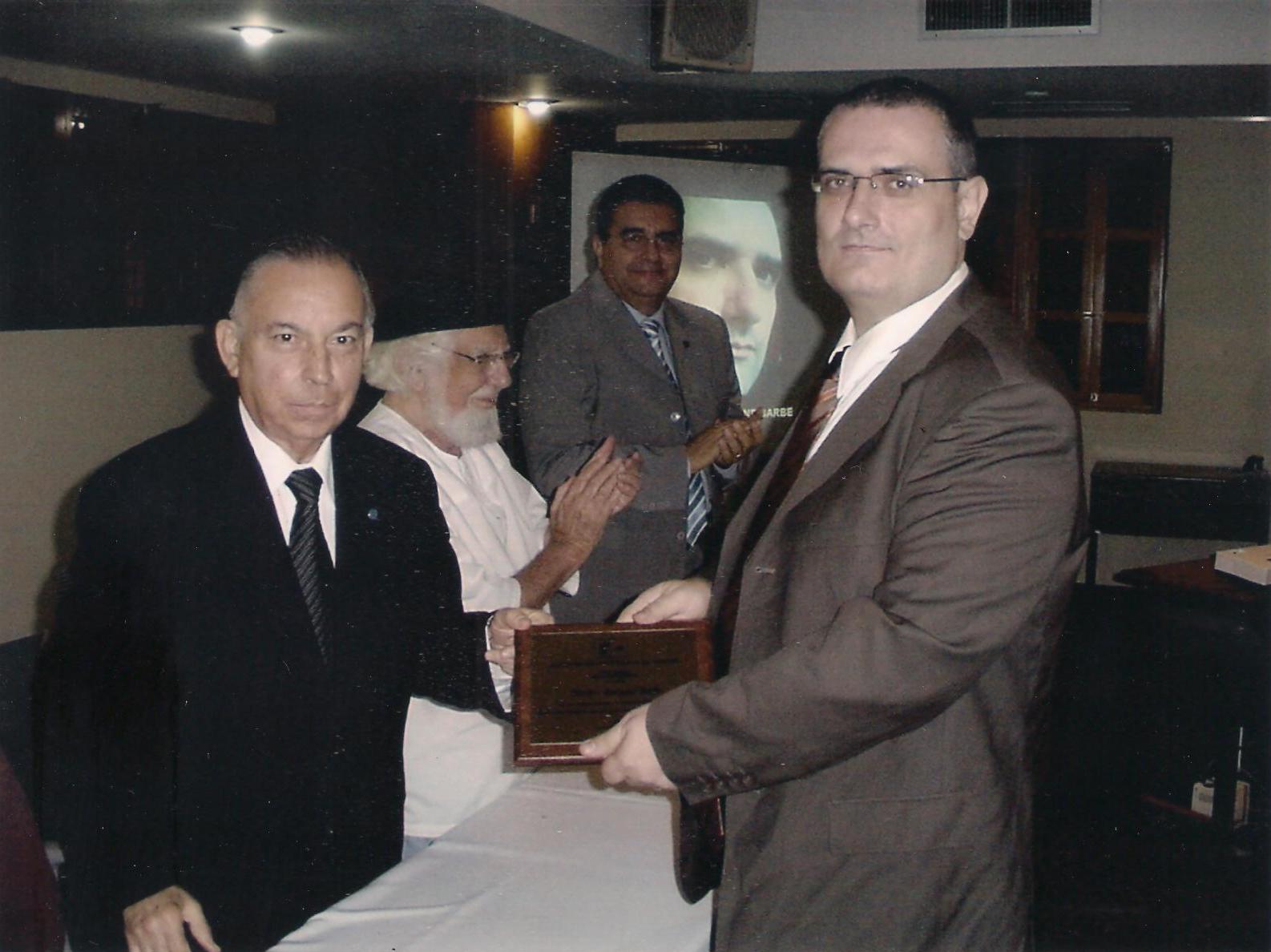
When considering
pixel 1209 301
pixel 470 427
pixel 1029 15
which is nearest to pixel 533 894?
pixel 470 427

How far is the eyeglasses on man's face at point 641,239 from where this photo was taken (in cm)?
328

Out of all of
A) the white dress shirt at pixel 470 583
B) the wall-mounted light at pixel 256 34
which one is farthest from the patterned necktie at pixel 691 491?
the wall-mounted light at pixel 256 34

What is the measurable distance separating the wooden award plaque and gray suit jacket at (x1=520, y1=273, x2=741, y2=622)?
Answer: 1.67 metres

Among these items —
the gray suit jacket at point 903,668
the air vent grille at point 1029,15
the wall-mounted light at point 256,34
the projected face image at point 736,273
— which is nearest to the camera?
the gray suit jacket at point 903,668

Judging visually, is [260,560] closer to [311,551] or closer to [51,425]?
[311,551]

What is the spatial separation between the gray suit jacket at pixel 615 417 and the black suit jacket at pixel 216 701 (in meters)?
1.55

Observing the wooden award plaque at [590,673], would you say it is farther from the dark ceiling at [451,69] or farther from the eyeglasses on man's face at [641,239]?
the eyeglasses on man's face at [641,239]

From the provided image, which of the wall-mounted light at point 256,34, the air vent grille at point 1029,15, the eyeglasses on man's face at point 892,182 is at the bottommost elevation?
the eyeglasses on man's face at point 892,182

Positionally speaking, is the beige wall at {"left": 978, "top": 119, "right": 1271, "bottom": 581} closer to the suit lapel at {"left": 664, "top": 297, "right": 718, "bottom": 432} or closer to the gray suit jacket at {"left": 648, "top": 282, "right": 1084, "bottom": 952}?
the suit lapel at {"left": 664, "top": 297, "right": 718, "bottom": 432}

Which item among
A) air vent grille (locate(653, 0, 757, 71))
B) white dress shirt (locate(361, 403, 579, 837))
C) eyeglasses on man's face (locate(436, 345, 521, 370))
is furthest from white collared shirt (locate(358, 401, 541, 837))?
air vent grille (locate(653, 0, 757, 71))

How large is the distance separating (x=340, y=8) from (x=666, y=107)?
8.29ft

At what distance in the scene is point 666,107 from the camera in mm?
5125

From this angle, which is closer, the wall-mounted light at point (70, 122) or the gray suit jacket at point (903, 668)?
the gray suit jacket at point (903, 668)

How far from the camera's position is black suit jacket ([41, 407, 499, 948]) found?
4.63 ft
